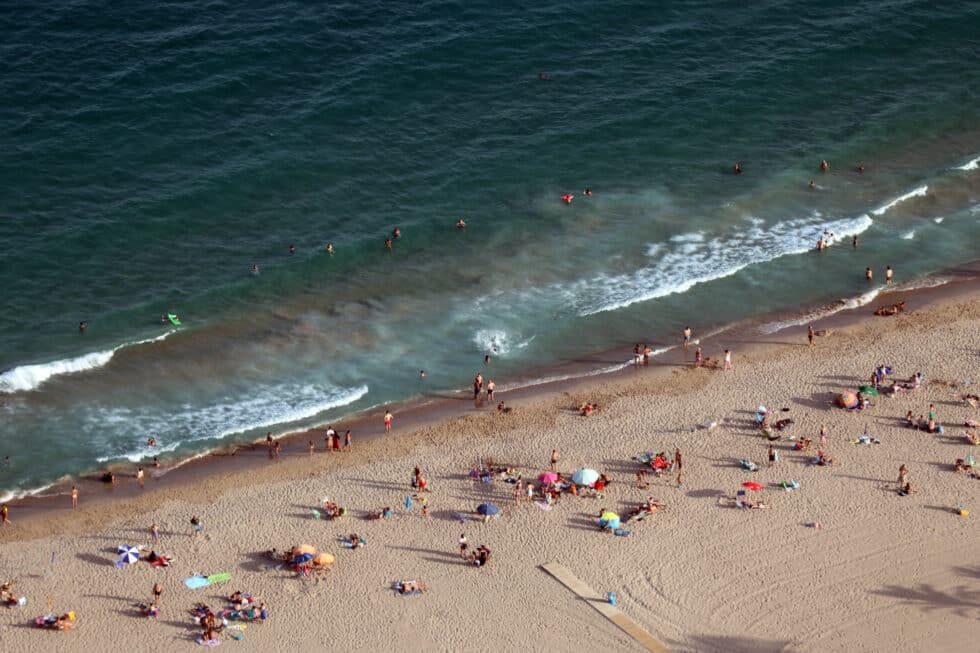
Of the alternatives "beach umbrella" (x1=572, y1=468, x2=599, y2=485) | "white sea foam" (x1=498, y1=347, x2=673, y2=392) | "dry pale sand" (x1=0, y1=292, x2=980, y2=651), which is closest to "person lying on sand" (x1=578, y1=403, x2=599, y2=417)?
"dry pale sand" (x1=0, y1=292, x2=980, y2=651)

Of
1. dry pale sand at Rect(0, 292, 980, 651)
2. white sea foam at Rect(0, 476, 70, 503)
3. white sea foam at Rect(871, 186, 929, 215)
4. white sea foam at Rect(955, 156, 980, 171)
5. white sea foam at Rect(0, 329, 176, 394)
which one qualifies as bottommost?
dry pale sand at Rect(0, 292, 980, 651)

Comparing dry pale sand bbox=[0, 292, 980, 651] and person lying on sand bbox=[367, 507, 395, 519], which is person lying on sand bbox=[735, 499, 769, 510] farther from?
person lying on sand bbox=[367, 507, 395, 519]

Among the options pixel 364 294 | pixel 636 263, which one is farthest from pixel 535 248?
pixel 364 294

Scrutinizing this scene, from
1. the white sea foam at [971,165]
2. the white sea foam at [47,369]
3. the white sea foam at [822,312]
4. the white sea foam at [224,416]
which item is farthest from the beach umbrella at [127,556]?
the white sea foam at [971,165]

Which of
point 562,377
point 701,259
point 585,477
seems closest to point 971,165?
point 701,259

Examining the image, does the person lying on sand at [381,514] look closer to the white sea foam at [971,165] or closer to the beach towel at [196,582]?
the beach towel at [196,582]

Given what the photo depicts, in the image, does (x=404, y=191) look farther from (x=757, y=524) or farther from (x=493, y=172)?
(x=757, y=524)

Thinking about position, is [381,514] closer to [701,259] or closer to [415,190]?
[701,259]
